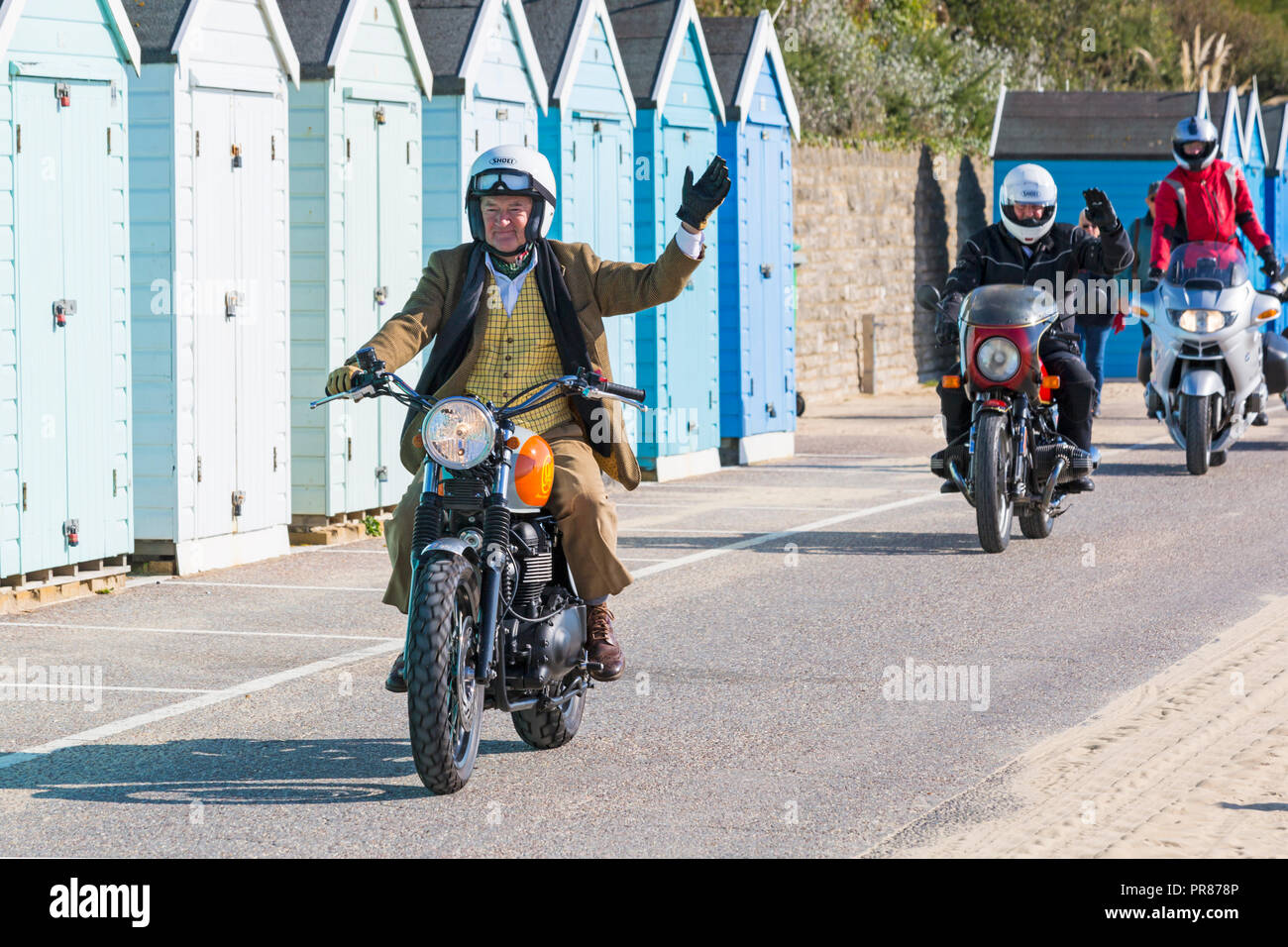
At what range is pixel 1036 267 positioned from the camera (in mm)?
11297

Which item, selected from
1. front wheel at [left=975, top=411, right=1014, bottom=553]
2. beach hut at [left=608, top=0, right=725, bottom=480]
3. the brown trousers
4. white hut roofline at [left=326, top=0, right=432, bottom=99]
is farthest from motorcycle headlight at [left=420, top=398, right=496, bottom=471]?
beach hut at [left=608, top=0, right=725, bottom=480]

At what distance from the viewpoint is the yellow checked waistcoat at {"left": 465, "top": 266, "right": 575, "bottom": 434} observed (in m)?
6.54

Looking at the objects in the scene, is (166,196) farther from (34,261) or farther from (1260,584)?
(1260,584)

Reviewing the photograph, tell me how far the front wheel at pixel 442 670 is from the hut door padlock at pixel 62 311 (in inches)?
170

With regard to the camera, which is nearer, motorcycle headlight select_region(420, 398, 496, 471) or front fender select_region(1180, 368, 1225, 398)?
motorcycle headlight select_region(420, 398, 496, 471)

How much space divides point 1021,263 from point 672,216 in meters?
4.50

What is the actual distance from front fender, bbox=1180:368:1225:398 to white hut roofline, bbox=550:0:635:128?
13.6ft

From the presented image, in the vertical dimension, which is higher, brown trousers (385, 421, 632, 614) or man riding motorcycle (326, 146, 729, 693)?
man riding motorcycle (326, 146, 729, 693)

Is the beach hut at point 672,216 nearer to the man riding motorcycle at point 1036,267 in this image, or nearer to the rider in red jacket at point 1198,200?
the rider in red jacket at point 1198,200

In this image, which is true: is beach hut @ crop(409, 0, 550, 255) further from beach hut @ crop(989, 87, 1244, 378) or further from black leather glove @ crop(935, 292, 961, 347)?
beach hut @ crop(989, 87, 1244, 378)

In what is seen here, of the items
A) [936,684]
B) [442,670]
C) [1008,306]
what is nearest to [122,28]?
[1008,306]

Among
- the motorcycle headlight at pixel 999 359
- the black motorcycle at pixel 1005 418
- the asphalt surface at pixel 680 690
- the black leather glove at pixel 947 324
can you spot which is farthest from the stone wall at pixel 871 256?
the motorcycle headlight at pixel 999 359

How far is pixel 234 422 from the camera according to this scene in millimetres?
10930
